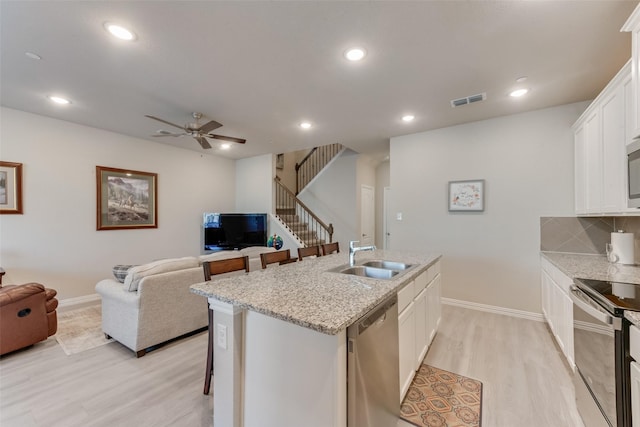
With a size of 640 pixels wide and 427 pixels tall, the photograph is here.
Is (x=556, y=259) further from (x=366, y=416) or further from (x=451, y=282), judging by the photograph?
(x=366, y=416)

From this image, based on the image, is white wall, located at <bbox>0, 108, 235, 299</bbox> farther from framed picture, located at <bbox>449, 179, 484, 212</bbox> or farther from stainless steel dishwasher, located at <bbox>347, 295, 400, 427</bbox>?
framed picture, located at <bbox>449, 179, 484, 212</bbox>

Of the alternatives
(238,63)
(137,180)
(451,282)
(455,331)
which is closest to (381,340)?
(455,331)

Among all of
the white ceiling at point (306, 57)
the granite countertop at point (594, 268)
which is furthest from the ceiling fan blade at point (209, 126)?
the granite countertop at point (594, 268)

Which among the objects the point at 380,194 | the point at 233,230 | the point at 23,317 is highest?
the point at 380,194

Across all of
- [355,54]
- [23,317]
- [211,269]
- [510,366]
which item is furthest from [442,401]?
[23,317]

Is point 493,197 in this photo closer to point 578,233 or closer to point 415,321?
point 578,233

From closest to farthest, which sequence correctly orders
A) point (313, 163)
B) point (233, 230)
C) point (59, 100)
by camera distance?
1. point (59, 100)
2. point (233, 230)
3. point (313, 163)

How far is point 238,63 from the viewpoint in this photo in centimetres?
248

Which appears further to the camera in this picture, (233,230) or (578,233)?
(233,230)

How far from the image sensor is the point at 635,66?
5.69 feet

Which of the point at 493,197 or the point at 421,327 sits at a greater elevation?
Result: the point at 493,197

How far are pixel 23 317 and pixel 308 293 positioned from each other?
10.5ft

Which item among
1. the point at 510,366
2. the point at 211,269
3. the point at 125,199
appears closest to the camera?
the point at 211,269

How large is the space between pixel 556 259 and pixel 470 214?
1.25 meters
